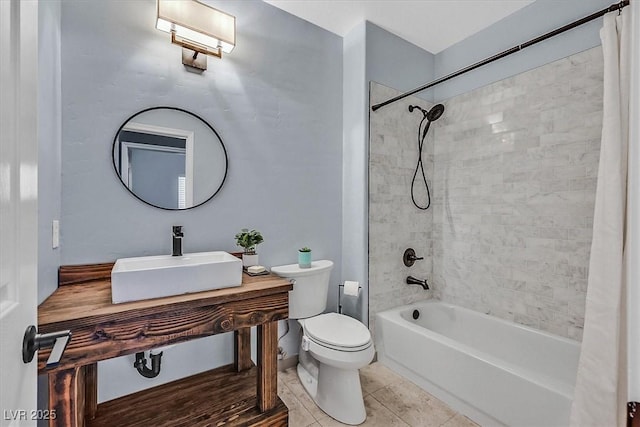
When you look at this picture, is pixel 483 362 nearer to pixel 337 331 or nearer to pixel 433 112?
pixel 337 331

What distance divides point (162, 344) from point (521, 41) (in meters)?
2.88

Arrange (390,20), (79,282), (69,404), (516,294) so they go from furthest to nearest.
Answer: (390,20), (516,294), (79,282), (69,404)

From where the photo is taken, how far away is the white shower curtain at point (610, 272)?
1.21 meters

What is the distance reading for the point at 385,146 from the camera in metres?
2.39

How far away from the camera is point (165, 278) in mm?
1218

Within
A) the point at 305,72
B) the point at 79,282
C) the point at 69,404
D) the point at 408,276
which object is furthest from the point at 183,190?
the point at 408,276

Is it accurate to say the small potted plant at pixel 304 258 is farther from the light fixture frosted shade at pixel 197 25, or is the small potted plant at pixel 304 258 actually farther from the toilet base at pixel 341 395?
the light fixture frosted shade at pixel 197 25

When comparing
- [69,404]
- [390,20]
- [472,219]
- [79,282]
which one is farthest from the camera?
[472,219]

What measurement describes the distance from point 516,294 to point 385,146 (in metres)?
1.46

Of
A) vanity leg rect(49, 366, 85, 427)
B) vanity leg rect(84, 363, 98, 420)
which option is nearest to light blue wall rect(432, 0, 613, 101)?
vanity leg rect(49, 366, 85, 427)

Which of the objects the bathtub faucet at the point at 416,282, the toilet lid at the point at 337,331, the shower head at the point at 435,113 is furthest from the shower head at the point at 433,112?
the toilet lid at the point at 337,331

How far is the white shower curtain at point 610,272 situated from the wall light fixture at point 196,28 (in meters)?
1.93

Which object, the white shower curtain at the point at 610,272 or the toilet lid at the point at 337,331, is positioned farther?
the toilet lid at the point at 337,331

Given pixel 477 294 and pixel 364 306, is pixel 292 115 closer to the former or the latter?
pixel 364 306
